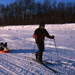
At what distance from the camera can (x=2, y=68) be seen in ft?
12.8

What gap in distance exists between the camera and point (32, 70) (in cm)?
375

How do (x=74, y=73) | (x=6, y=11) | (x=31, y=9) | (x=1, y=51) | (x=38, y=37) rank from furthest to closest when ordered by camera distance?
(x=6, y=11), (x=31, y=9), (x=1, y=51), (x=38, y=37), (x=74, y=73)

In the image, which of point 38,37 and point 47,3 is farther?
point 47,3

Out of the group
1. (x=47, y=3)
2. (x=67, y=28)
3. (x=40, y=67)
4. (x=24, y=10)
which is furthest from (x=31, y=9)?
(x=40, y=67)

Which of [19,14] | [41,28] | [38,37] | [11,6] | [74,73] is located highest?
[11,6]

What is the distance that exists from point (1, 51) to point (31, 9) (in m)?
32.0

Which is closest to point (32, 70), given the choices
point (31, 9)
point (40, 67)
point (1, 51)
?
point (40, 67)

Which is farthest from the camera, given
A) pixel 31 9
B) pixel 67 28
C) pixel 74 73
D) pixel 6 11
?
pixel 6 11

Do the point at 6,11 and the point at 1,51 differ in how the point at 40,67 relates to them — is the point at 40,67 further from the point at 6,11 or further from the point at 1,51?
the point at 6,11

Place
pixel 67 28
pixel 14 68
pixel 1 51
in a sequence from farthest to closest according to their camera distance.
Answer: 1. pixel 67 28
2. pixel 1 51
3. pixel 14 68

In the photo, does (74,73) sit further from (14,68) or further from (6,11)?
(6,11)

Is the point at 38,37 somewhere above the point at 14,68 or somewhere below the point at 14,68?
above

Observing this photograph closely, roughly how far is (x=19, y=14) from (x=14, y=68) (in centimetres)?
3508

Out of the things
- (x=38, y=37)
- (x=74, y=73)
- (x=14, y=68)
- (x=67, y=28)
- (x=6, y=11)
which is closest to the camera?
(x=74, y=73)
